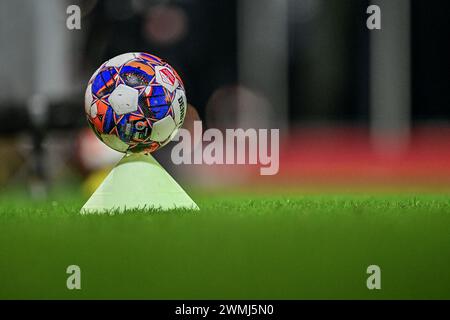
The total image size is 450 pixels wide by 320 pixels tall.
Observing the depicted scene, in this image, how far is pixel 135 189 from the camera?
4.75m

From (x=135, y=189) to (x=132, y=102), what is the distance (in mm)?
584

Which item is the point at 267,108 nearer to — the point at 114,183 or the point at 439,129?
the point at 439,129

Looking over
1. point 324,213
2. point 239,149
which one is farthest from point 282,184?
point 324,213

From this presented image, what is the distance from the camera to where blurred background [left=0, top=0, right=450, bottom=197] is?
8297mm

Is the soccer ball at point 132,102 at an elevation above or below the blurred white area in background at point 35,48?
below

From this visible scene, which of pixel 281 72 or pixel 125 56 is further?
pixel 281 72

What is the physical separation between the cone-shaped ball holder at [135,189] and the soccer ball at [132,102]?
0.48 ft

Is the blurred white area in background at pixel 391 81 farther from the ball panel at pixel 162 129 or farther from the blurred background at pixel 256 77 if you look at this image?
the ball panel at pixel 162 129

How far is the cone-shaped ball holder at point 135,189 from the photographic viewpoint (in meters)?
4.73

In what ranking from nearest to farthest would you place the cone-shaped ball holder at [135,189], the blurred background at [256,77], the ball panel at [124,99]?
the ball panel at [124,99] < the cone-shaped ball holder at [135,189] < the blurred background at [256,77]

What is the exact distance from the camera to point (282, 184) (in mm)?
8438

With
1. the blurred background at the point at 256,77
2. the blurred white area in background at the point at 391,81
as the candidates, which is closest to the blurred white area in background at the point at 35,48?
the blurred background at the point at 256,77

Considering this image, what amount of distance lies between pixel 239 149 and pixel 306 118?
0.98m

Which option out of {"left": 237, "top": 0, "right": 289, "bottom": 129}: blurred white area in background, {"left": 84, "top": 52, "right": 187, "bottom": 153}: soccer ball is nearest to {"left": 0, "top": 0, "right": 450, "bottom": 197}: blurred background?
{"left": 237, "top": 0, "right": 289, "bottom": 129}: blurred white area in background
